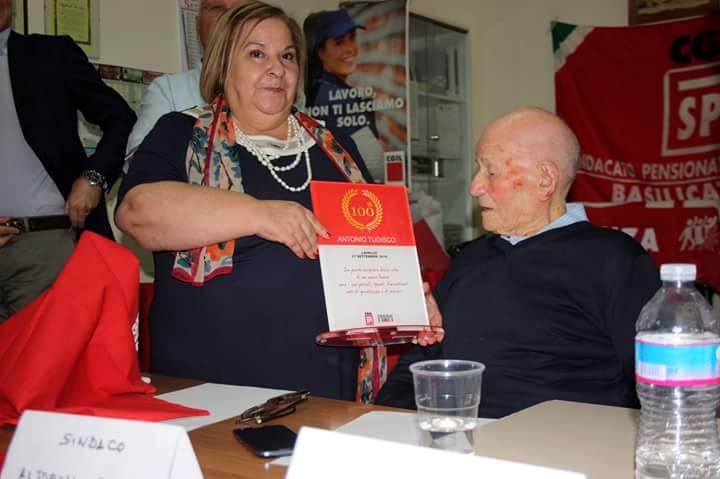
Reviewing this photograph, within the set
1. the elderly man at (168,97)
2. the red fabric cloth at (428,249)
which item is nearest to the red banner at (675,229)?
the red fabric cloth at (428,249)

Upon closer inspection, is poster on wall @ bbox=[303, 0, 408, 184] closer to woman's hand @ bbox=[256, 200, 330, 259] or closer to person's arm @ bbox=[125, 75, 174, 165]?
person's arm @ bbox=[125, 75, 174, 165]

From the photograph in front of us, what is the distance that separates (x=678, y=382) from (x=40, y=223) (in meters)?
2.71

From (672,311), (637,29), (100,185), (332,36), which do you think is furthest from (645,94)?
(672,311)

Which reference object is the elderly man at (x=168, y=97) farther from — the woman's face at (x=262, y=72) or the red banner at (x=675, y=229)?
the red banner at (x=675, y=229)

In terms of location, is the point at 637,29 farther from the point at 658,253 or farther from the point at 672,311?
the point at 672,311

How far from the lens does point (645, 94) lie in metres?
5.22

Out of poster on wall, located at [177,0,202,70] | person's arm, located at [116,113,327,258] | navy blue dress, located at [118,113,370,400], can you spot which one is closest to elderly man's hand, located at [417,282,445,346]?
navy blue dress, located at [118,113,370,400]

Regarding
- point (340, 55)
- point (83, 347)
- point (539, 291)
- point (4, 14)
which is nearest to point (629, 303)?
point (539, 291)

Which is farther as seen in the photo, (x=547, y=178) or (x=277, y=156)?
(x=277, y=156)

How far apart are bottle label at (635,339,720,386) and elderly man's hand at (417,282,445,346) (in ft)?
2.82

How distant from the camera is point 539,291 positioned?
1718 mm

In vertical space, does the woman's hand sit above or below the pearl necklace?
below

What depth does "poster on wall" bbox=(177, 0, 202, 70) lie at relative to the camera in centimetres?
433

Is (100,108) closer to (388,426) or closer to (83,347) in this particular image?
(83,347)
